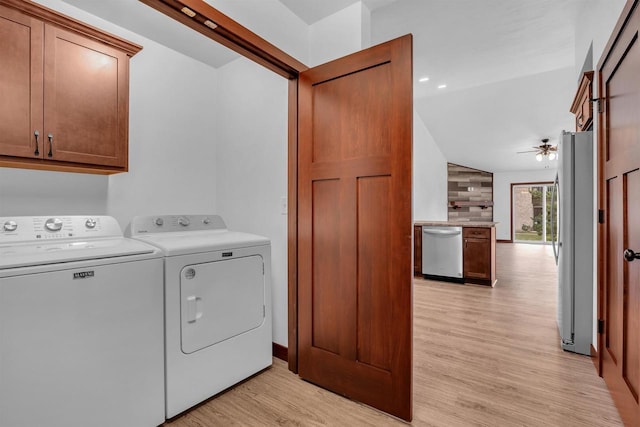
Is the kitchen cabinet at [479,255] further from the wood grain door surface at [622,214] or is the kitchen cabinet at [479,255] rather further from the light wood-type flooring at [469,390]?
the wood grain door surface at [622,214]

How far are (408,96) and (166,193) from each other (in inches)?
83.2

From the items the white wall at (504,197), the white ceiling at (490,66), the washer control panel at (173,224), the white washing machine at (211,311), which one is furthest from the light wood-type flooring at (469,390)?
the white wall at (504,197)

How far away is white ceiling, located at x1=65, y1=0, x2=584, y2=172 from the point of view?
2.35 m

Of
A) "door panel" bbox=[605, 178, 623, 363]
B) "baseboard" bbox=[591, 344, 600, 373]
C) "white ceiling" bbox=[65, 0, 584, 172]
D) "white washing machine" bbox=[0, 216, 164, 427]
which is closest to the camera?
"white washing machine" bbox=[0, 216, 164, 427]

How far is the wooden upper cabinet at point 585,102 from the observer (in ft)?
7.33

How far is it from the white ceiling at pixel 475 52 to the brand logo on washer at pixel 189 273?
1.78 meters

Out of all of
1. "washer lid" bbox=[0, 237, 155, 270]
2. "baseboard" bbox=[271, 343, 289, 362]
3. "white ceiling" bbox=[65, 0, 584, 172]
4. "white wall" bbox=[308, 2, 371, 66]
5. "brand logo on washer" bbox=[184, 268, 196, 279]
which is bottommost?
"baseboard" bbox=[271, 343, 289, 362]

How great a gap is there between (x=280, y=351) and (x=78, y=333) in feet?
4.53

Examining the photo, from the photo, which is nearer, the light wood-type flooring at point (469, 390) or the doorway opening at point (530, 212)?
the light wood-type flooring at point (469, 390)

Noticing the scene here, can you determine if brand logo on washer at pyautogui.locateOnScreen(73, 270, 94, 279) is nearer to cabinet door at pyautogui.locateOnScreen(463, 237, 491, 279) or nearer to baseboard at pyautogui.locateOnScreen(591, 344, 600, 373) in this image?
baseboard at pyautogui.locateOnScreen(591, 344, 600, 373)

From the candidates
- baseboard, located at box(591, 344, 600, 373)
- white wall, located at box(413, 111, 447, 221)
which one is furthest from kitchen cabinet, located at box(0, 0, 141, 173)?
white wall, located at box(413, 111, 447, 221)

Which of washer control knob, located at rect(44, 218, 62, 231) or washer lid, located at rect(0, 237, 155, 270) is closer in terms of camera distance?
washer lid, located at rect(0, 237, 155, 270)

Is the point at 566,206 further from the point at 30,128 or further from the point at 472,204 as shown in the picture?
the point at 472,204

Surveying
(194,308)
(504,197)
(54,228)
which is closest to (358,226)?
(194,308)
